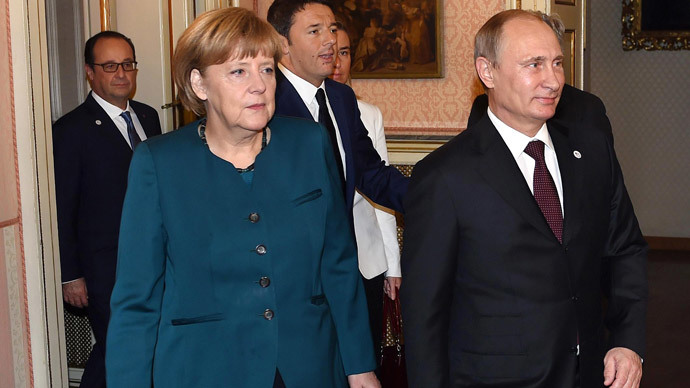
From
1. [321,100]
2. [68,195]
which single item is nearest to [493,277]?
[321,100]

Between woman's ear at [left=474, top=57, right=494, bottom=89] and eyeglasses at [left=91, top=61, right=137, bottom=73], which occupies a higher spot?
eyeglasses at [left=91, top=61, right=137, bottom=73]

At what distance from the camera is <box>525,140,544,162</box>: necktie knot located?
2.54 m

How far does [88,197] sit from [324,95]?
1.56 m

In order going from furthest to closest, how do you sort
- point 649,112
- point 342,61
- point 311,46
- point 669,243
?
point 669,243
point 649,112
point 342,61
point 311,46

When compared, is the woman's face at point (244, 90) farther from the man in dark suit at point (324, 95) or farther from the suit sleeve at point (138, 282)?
the man in dark suit at point (324, 95)

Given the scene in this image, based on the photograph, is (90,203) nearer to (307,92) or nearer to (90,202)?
(90,202)

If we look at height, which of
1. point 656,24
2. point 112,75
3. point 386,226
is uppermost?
point 656,24

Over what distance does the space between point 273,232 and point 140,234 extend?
34 cm

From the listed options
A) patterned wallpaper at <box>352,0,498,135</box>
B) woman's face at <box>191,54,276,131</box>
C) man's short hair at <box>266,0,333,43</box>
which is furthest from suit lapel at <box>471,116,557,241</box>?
patterned wallpaper at <box>352,0,498,135</box>

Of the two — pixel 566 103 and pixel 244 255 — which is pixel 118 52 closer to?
pixel 566 103

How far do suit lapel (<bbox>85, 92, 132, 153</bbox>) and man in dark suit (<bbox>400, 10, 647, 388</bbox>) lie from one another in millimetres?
2646

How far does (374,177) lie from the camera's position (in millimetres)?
3777

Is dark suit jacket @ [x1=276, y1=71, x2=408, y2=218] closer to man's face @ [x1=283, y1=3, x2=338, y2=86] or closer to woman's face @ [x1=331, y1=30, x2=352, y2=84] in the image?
man's face @ [x1=283, y1=3, x2=338, y2=86]

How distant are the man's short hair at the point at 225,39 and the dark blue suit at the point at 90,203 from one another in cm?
232
